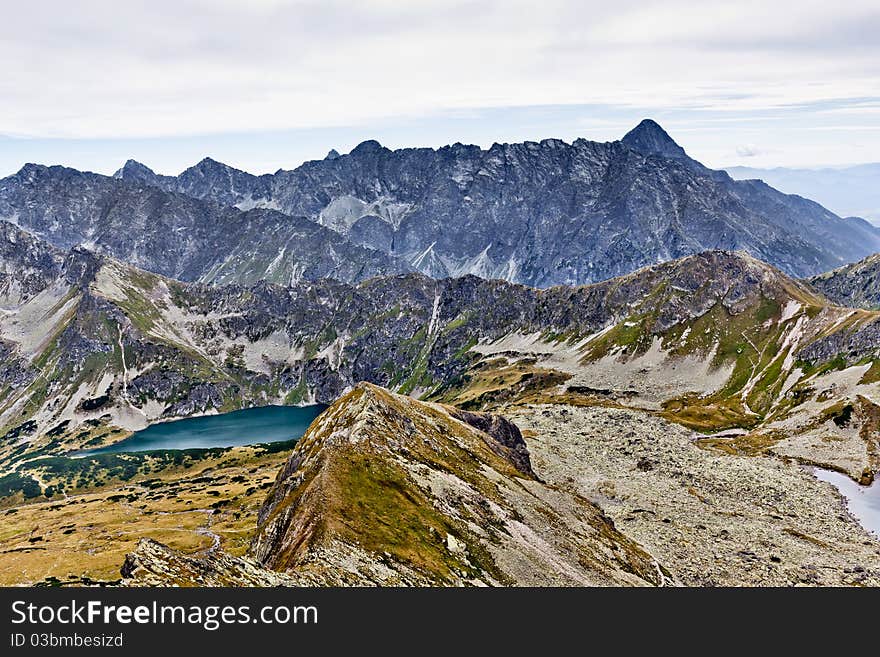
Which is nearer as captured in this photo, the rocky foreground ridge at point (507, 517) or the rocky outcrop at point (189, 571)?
the rocky outcrop at point (189, 571)

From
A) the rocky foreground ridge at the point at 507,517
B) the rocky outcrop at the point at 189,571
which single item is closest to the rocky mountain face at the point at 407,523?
the rocky outcrop at the point at 189,571

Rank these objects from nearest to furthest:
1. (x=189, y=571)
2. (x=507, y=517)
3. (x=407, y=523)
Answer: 1. (x=189, y=571)
2. (x=407, y=523)
3. (x=507, y=517)

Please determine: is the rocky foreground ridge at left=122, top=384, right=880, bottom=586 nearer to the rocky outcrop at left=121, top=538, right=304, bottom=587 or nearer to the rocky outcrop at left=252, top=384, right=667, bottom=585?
the rocky outcrop at left=121, top=538, right=304, bottom=587

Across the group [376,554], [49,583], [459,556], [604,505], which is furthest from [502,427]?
[49,583]

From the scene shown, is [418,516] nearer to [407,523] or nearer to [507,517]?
[407,523]

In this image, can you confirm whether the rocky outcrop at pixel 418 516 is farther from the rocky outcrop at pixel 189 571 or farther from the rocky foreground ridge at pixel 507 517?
the rocky outcrop at pixel 189 571

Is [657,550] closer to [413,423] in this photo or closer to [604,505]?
[604,505]

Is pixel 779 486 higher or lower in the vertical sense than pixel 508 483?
lower

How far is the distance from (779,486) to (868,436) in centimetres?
5714

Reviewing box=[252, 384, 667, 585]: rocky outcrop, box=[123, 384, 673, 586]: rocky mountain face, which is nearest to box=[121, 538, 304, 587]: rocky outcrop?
box=[123, 384, 673, 586]: rocky mountain face

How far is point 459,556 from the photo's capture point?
68188 millimetres

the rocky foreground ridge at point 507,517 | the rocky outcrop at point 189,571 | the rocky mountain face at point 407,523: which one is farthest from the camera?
the rocky foreground ridge at point 507,517

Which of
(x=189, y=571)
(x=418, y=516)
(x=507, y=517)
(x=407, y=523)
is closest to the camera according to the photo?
(x=189, y=571)

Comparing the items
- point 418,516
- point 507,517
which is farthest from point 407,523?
point 507,517
